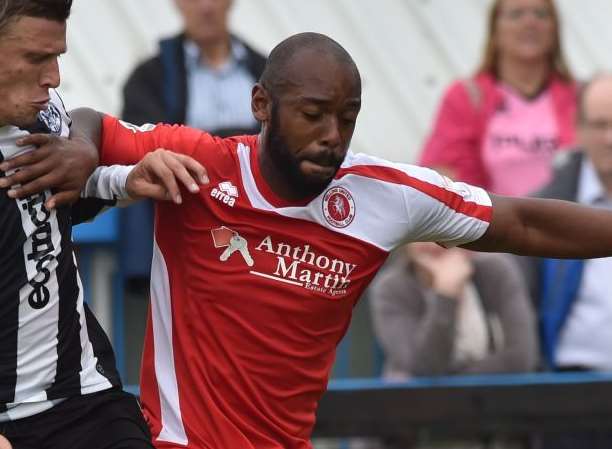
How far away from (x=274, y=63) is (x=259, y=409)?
0.96m

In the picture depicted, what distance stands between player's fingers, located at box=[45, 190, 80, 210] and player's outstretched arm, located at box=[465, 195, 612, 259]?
115 centimetres

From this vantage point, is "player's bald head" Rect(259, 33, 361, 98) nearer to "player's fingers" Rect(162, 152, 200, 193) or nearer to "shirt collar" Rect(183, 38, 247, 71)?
"player's fingers" Rect(162, 152, 200, 193)

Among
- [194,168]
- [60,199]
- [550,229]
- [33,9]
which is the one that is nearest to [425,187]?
[550,229]

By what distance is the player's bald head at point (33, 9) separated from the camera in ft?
12.0

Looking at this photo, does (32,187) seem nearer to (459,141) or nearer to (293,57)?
(293,57)

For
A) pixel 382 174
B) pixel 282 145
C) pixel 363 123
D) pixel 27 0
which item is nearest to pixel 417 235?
pixel 382 174

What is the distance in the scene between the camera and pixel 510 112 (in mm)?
6887

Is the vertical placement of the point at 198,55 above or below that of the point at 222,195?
above

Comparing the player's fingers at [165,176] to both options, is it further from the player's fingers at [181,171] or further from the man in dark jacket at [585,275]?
the man in dark jacket at [585,275]

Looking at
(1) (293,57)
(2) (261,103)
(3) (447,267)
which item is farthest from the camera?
(3) (447,267)

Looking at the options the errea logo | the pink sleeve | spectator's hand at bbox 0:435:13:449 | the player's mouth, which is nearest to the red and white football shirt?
the errea logo

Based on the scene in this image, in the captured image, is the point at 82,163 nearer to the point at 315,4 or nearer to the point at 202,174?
the point at 202,174

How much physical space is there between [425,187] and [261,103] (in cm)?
51

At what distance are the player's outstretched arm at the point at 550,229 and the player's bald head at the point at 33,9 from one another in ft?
4.35
